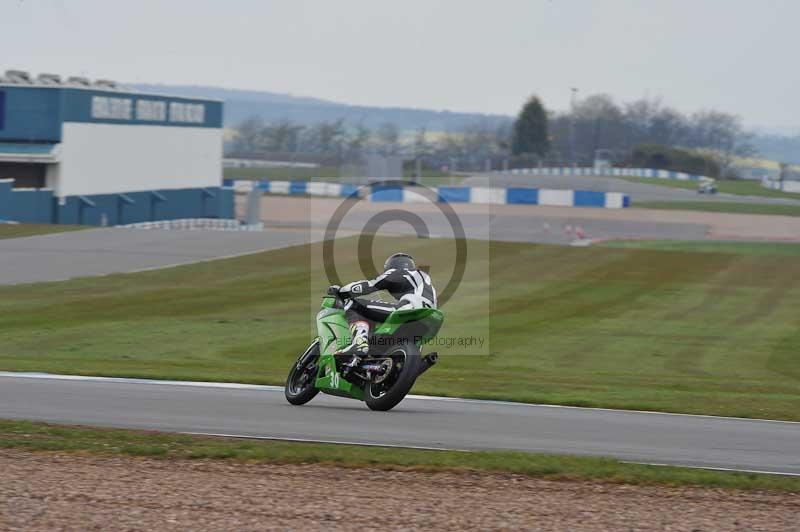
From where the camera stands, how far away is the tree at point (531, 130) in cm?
12012

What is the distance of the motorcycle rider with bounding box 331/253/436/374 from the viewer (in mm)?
12062

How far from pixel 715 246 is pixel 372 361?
134 feet

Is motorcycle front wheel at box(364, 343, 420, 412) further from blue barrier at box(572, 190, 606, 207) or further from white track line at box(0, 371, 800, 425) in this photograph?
blue barrier at box(572, 190, 606, 207)

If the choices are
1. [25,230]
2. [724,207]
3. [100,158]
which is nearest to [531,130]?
[724,207]

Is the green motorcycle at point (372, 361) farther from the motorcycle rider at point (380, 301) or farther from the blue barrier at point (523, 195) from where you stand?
the blue barrier at point (523, 195)

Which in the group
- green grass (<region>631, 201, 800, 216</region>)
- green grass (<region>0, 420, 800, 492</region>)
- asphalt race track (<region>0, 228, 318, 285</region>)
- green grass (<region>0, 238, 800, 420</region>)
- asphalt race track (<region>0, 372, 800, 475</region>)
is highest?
green grass (<region>631, 201, 800, 216</region>)

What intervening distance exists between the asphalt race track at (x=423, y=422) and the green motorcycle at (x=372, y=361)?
26cm

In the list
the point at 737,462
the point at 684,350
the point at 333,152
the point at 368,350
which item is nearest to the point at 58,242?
the point at 684,350

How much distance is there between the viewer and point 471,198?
7369 cm

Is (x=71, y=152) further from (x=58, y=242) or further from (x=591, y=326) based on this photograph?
(x=591, y=326)

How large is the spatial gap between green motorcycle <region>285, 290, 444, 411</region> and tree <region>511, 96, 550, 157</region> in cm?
10781

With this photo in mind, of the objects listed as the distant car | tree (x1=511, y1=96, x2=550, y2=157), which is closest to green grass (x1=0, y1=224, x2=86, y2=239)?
the distant car

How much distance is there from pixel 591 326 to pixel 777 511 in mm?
16874

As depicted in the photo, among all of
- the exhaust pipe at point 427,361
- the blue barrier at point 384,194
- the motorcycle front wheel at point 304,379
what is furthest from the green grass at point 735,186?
the exhaust pipe at point 427,361
